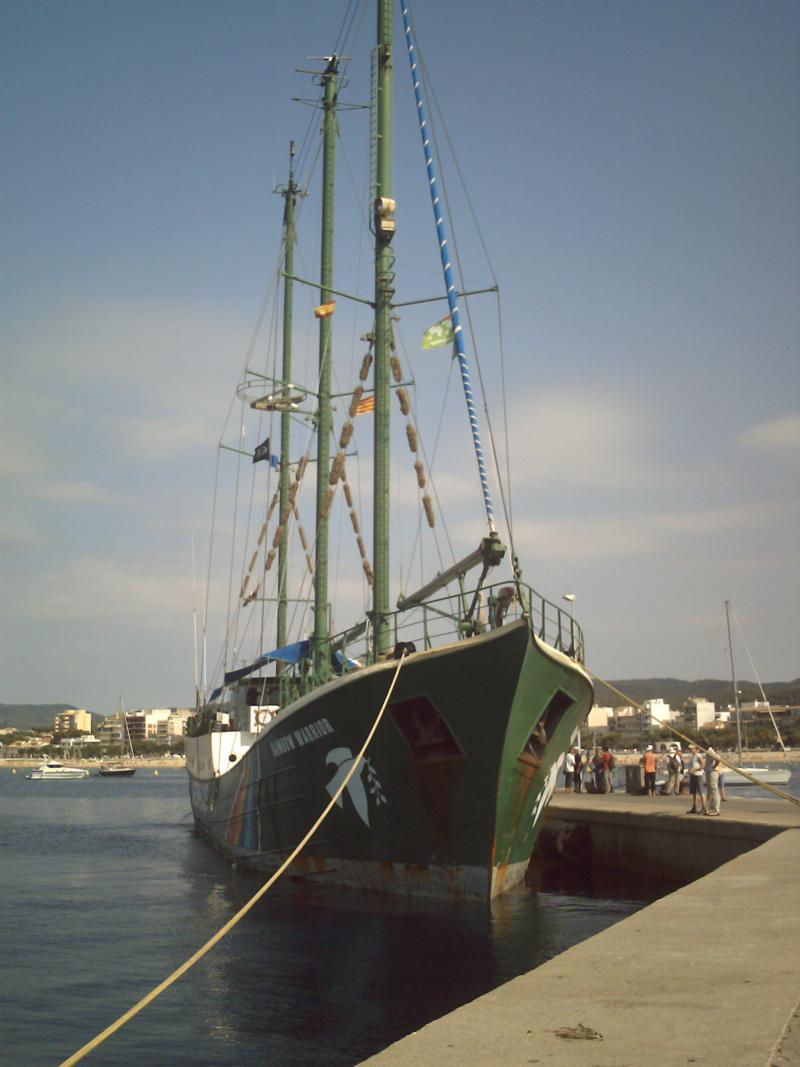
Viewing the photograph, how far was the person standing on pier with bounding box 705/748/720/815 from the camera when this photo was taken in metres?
18.3

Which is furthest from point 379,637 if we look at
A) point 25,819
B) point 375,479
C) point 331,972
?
point 25,819

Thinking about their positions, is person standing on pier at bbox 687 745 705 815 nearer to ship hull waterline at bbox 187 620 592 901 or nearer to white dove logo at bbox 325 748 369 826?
ship hull waterline at bbox 187 620 592 901

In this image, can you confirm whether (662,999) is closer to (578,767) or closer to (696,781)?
(696,781)

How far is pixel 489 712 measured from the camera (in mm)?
14586

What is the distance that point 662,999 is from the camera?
583 centimetres

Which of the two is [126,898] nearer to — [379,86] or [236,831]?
[236,831]

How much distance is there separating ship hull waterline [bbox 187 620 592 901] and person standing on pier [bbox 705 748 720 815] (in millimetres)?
2698

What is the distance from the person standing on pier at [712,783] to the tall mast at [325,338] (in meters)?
8.52

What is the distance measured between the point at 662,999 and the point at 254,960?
8260 mm

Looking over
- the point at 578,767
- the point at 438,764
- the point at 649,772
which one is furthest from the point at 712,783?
the point at 578,767

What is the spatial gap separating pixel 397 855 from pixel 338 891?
175 centimetres

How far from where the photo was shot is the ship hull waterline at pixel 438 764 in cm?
1465

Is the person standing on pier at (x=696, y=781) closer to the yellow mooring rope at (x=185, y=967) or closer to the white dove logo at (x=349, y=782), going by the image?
the white dove logo at (x=349, y=782)

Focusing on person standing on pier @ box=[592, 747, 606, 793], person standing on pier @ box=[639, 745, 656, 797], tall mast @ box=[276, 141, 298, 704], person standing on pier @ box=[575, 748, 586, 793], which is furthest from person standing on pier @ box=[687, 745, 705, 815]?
tall mast @ box=[276, 141, 298, 704]
